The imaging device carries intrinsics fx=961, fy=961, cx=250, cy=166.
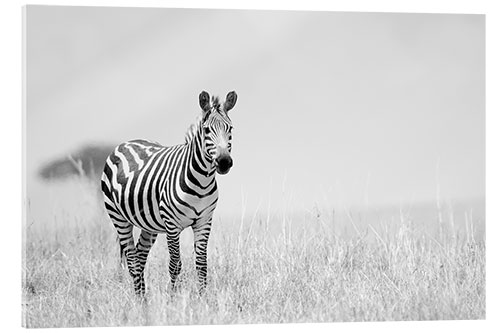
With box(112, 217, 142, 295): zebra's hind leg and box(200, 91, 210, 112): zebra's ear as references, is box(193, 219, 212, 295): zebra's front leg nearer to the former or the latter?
box(112, 217, 142, 295): zebra's hind leg

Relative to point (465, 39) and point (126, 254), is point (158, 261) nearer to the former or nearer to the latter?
point (126, 254)

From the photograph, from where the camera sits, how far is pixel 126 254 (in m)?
8.36

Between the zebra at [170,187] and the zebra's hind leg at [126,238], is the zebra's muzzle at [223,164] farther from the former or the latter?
the zebra's hind leg at [126,238]

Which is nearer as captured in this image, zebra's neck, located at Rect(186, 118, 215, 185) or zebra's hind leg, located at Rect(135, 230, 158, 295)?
zebra's neck, located at Rect(186, 118, 215, 185)

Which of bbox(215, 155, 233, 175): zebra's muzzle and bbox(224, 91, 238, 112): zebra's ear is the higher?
bbox(224, 91, 238, 112): zebra's ear

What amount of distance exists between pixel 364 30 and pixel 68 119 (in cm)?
271

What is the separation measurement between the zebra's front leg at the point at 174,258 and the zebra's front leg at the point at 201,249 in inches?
6.1

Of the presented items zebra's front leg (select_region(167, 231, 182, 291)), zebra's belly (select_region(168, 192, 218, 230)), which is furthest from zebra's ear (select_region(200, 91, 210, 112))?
zebra's front leg (select_region(167, 231, 182, 291))

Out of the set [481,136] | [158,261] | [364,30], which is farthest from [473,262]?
[158,261]

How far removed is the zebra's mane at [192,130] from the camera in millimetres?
7813

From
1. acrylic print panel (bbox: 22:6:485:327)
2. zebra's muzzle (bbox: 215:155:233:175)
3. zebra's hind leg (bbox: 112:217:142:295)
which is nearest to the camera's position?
zebra's muzzle (bbox: 215:155:233:175)

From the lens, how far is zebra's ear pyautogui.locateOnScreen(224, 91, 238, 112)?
791cm

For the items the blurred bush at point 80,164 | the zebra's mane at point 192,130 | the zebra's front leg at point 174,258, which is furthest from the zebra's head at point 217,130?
the blurred bush at point 80,164

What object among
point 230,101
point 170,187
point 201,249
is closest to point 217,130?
point 230,101
